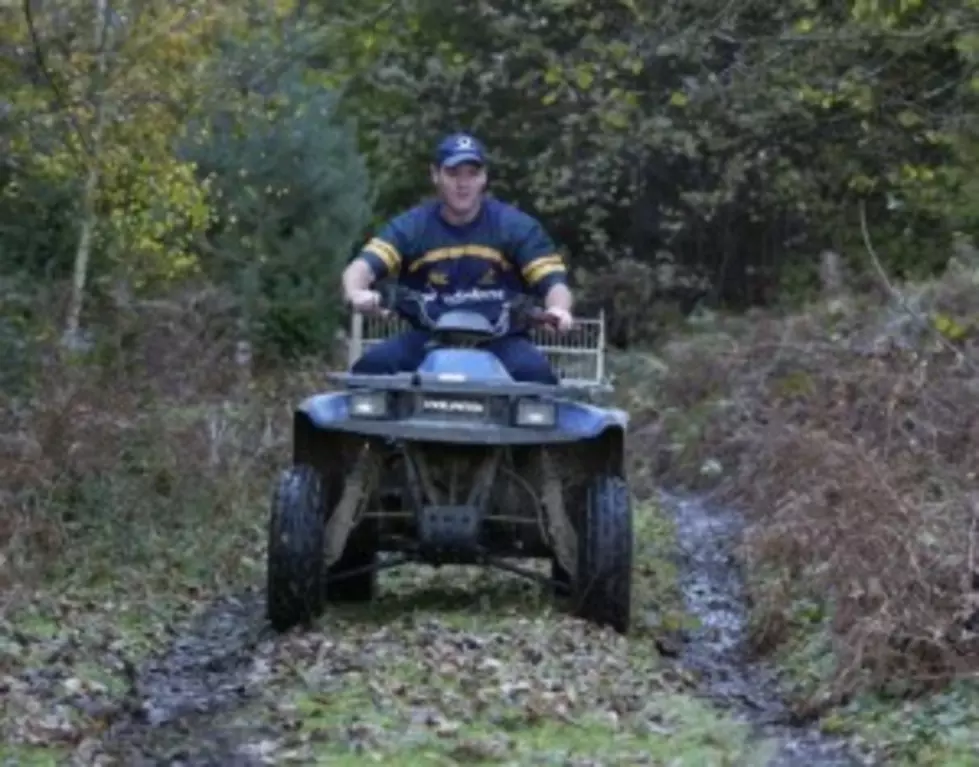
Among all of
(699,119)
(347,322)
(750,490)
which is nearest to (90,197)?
(750,490)

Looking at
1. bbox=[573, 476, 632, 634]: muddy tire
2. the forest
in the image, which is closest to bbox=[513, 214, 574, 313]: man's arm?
bbox=[573, 476, 632, 634]: muddy tire

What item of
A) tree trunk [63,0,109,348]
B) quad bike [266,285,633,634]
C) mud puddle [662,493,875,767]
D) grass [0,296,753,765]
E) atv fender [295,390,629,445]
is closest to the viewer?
grass [0,296,753,765]

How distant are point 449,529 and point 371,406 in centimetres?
66

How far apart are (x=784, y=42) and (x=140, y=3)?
196 inches

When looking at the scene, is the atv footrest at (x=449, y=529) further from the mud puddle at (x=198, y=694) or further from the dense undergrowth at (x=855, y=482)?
the dense undergrowth at (x=855, y=482)

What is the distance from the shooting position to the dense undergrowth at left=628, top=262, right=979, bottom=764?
28.2 feet

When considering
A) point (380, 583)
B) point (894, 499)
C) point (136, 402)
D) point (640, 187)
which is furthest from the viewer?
point (640, 187)

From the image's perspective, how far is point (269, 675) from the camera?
360 inches

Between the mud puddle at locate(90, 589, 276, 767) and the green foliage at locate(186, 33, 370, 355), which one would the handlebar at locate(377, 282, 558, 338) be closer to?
the mud puddle at locate(90, 589, 276, 767)

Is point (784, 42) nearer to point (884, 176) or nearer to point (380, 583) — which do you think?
point (380, 583)

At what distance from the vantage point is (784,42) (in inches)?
485

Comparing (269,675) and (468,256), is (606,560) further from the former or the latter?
(269,675)

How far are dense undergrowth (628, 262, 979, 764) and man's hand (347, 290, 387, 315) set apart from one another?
240 cm

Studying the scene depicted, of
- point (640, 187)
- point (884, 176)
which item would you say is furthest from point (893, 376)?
point (640, 187)
